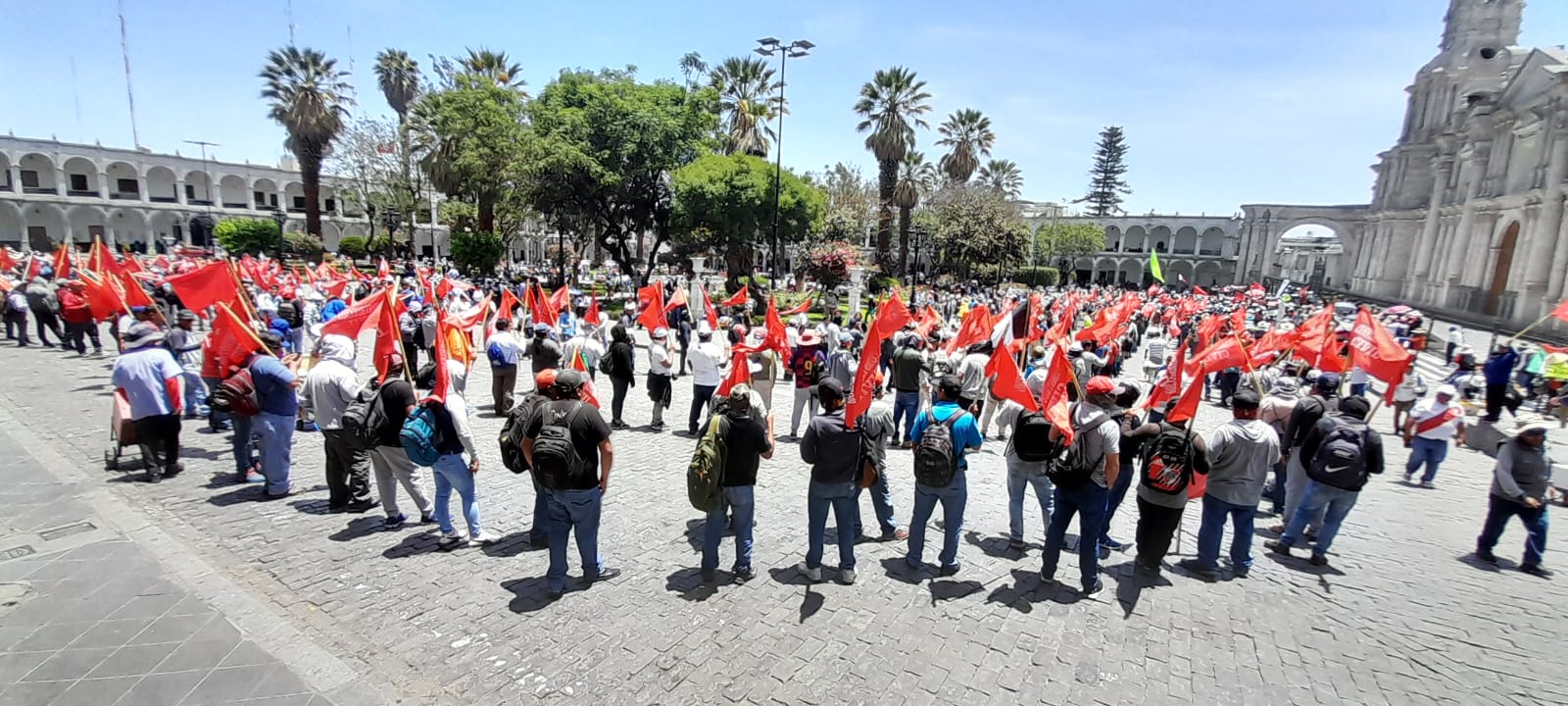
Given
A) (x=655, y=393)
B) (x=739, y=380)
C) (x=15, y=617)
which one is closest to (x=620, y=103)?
(x=655, y=393)

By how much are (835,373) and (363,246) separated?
52.2 m

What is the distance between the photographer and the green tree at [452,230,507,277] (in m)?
37.5

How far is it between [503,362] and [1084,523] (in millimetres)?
8013

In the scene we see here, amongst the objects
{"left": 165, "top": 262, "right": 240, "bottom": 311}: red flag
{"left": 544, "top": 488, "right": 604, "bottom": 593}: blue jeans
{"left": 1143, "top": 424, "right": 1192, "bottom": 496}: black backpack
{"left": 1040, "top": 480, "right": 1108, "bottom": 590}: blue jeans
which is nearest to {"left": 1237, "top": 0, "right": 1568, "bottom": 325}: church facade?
{"left": 1143, "top": 424, "right": 1192, "bottom": 496}: black backpack

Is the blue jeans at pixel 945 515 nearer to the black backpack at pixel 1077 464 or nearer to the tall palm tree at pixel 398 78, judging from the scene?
the black backpack at pixel 1077 464

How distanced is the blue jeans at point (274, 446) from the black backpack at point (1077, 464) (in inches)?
271

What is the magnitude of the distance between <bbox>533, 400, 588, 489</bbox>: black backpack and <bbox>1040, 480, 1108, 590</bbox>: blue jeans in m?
3.50

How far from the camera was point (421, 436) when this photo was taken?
16.8 feet

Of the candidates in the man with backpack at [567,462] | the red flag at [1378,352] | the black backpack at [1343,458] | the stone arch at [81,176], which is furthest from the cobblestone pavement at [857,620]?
the stone arch at [81,176]

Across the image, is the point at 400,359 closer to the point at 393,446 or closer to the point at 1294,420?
the point at 393,446

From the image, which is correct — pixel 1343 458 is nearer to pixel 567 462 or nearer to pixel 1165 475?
pixel 1165 475

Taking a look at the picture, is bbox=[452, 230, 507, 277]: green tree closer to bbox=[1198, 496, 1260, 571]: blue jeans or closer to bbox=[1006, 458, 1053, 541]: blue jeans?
bbox=[1006, 458, 1053, 541]: blue jeans

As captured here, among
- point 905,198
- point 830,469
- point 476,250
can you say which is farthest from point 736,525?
point 905,198

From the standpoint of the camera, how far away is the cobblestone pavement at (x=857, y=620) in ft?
13.7
